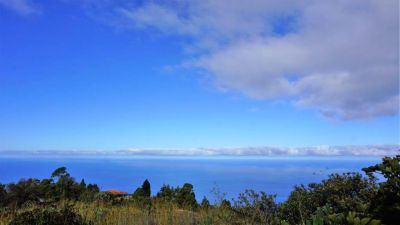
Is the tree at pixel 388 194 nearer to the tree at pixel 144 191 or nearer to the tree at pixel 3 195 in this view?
the tree at pixel 3 195

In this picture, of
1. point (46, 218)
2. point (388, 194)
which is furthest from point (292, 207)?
point (46, 218)

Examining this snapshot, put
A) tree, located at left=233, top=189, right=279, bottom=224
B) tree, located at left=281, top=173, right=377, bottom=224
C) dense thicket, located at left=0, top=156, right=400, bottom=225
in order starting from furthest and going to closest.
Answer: tree, located at left=233, top=189, right=279, bottom=224 < tree, located at left=281, top=173, right=377, bottom=224 < dense thicket, located at left=0, top=156, right=400, bottom=225

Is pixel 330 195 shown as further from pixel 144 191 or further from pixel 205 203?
pixel 144 191

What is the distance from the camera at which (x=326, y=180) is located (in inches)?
267

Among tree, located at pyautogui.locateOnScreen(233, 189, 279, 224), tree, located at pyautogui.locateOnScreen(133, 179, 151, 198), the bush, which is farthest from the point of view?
tree, located at pyautogui.locateOnScreen(133, 179, 151, 198)

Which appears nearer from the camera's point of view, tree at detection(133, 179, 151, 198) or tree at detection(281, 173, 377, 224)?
tree at detection(281, 173, 377, 224)

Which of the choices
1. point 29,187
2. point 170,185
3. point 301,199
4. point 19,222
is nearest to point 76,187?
point 29,187

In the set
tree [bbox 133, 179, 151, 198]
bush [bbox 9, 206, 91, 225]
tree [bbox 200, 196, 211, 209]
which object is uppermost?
bush [bbox 9, 206, 91, 225]

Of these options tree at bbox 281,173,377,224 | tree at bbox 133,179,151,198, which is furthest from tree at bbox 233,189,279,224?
tree at bbox 133,179,151,198

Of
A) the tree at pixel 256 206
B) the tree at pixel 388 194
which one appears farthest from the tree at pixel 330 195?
the tree at pixel 388 194

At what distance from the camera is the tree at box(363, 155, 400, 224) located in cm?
350

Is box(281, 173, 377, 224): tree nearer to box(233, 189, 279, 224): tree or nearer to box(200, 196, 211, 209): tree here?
box(233, 189, 279, 224): tree

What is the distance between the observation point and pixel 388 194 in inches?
145

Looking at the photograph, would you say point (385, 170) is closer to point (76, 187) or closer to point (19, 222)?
point (19, 222)
